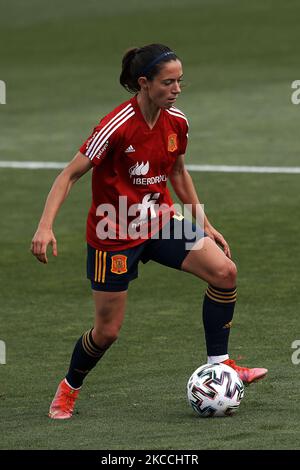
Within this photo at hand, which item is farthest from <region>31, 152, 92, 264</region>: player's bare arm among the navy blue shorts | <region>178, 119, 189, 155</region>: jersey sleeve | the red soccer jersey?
<region>178, 119, 189, 155</region>: jersey sleeve

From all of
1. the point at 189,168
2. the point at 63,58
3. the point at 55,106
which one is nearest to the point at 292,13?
the point at 63,58

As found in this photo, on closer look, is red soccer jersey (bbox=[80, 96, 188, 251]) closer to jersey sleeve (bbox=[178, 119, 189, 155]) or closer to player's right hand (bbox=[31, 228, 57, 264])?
jersey sleeve (bbox=[178, 119, 189, 155])

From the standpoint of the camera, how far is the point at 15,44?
32625 mm

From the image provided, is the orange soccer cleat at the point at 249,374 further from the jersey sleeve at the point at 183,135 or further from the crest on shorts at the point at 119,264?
the jersey sleeve at the point at 183,135

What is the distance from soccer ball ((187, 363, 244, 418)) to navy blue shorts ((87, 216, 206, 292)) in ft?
2.79

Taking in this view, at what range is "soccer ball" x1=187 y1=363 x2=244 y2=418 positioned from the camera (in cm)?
924

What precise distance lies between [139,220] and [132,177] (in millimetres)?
326

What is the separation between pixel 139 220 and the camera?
9.66 metres

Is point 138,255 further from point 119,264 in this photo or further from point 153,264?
point 153,264

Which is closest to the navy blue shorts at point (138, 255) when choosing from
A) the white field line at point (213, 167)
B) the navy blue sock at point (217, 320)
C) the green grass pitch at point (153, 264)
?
the navy blue sock at point (217, 320)

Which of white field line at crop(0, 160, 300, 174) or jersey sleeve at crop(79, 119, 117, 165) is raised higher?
jersey sleeve at crop(79, 119, 117, 165)

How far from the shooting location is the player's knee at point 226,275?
9508 millimetres

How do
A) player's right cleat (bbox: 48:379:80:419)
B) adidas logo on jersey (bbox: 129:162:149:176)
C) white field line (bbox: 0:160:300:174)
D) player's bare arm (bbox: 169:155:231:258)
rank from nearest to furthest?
1. adidas logo on jersey (bbox: 129:162:149:176)
2. player's right cleat (bbox: 48:379:80:419)
3. player's bare arm (bbox: 169:155:231:258)
4. white field line (bbox: 0:160:300:174)
